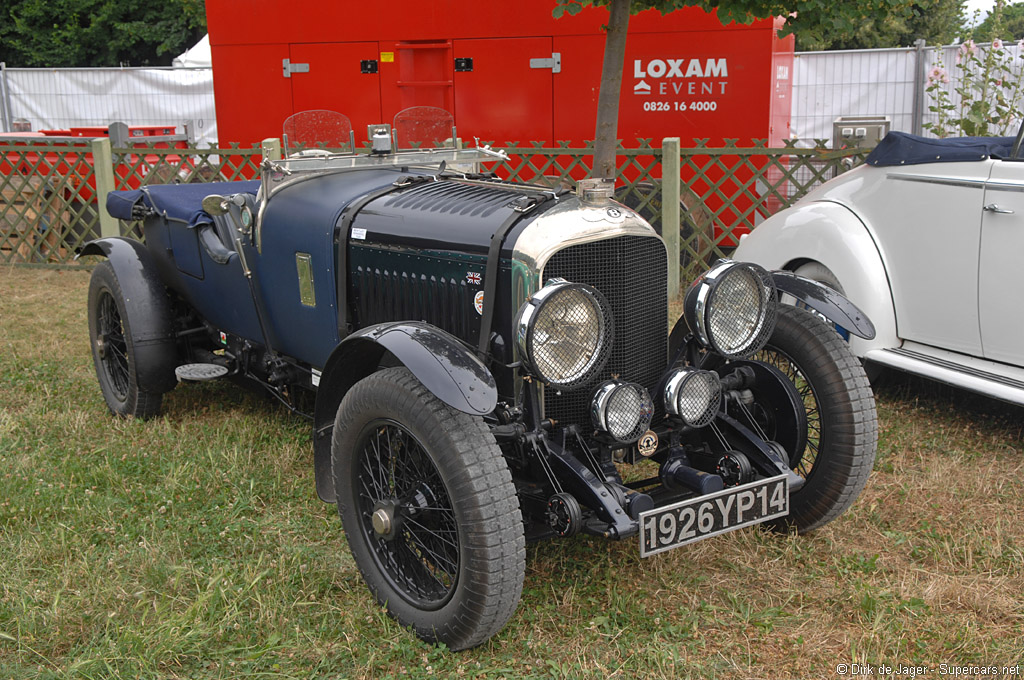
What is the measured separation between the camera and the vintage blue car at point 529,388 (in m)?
2.77

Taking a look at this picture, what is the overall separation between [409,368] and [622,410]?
0.72 metres

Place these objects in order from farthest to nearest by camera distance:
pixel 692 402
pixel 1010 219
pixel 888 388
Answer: pixel 888 388, pixel 1010 219, pixel 692 402

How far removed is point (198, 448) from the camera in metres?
4.48

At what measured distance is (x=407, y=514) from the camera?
2.96 m

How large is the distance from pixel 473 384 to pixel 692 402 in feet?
2.81

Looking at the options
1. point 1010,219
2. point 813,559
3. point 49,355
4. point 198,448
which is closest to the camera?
point 813,559

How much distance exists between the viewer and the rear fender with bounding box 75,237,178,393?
475cm

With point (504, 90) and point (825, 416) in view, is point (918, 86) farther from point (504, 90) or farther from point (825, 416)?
point (825, 416)

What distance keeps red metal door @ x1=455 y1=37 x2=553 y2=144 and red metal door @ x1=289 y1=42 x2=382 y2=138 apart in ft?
2.93

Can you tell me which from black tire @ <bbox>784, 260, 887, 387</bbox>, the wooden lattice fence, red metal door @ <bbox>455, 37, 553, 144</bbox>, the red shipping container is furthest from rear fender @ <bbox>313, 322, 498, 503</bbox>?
red metal door @ <bbox>455, 37, 553, 144</bbox>

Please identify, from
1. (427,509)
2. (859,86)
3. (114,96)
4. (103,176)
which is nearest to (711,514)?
(427,509)

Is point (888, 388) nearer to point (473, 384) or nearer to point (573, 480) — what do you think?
point (573, 480)

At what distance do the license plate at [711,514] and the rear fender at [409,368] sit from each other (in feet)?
2.02

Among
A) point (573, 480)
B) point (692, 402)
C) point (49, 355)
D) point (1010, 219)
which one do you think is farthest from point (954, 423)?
point (49, 355)
